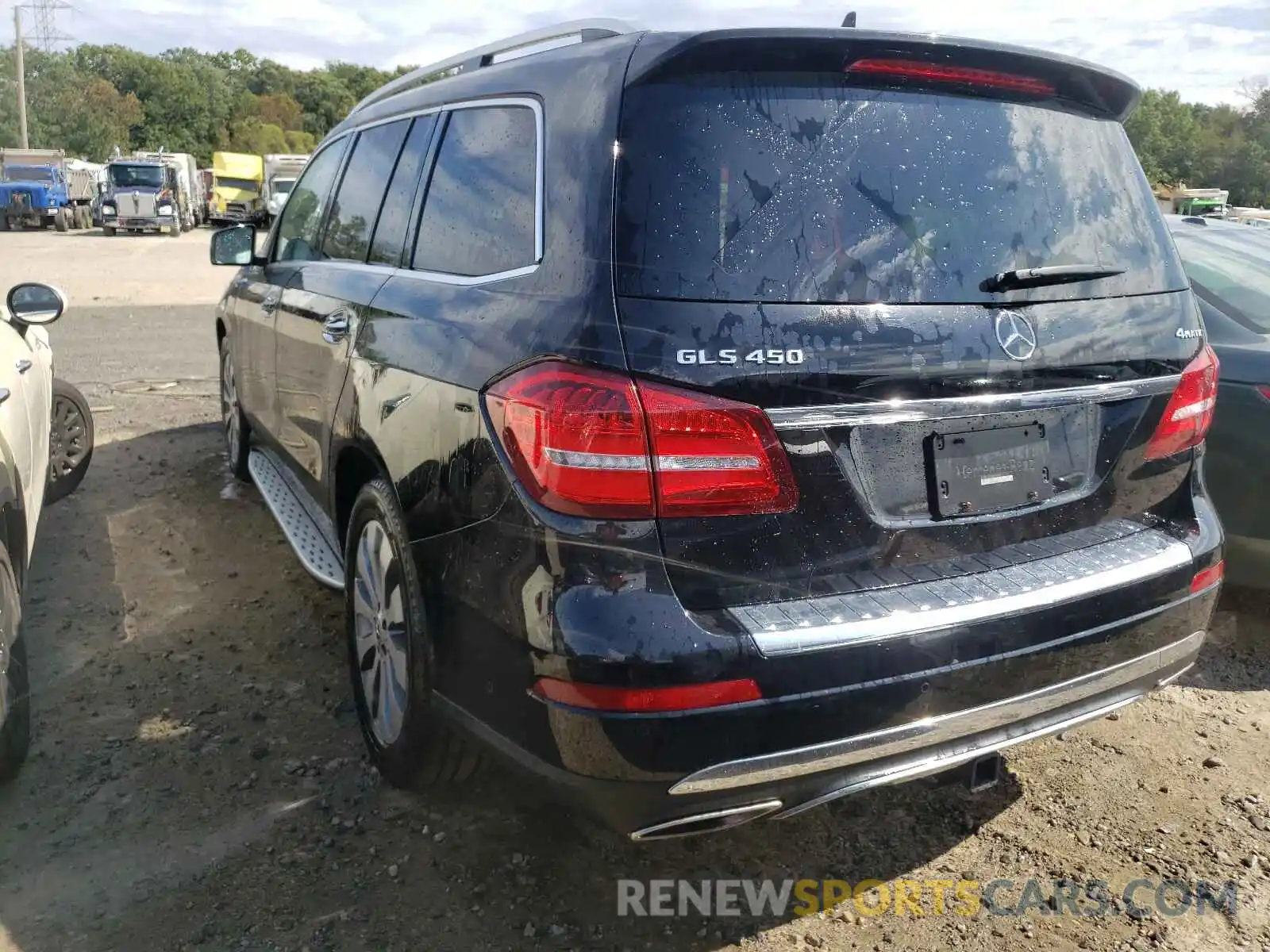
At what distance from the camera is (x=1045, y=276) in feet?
7.95

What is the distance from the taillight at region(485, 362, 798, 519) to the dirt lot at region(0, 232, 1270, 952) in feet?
2.34

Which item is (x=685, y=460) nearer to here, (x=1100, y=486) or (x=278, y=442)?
(x=1100, y=486)

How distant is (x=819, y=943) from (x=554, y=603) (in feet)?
3.72

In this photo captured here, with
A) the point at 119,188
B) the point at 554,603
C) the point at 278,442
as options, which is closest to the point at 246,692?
the point at 278,442

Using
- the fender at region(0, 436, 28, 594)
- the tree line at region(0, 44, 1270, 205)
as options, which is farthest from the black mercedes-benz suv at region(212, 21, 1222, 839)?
the tree line at region(0, 44, 1270, 205)

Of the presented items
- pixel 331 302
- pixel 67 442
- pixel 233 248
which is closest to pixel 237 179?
pixel 67 442

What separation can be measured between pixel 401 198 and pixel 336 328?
1.45 ft

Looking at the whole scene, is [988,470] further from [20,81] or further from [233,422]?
[20,81]

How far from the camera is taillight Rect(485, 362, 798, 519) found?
2.05m

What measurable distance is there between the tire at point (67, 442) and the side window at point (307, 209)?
1.70 m

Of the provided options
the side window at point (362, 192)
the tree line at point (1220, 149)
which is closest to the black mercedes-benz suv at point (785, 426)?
the side window at point (362, 192)

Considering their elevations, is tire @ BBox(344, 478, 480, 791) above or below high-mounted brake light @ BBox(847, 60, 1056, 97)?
below

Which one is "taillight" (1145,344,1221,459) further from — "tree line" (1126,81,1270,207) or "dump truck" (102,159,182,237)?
"tree line" (1126,81,1270,207)

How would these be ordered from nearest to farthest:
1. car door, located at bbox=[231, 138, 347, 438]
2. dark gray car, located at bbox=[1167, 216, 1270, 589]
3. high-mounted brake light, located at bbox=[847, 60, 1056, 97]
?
high-mounted brake light, located at bbox=[847, 60, 1056, 97] → dark gray car, located at bbox=[1167, 216, 1270, 589] → car door, located at bbox=[231, 138, 347, 438]
